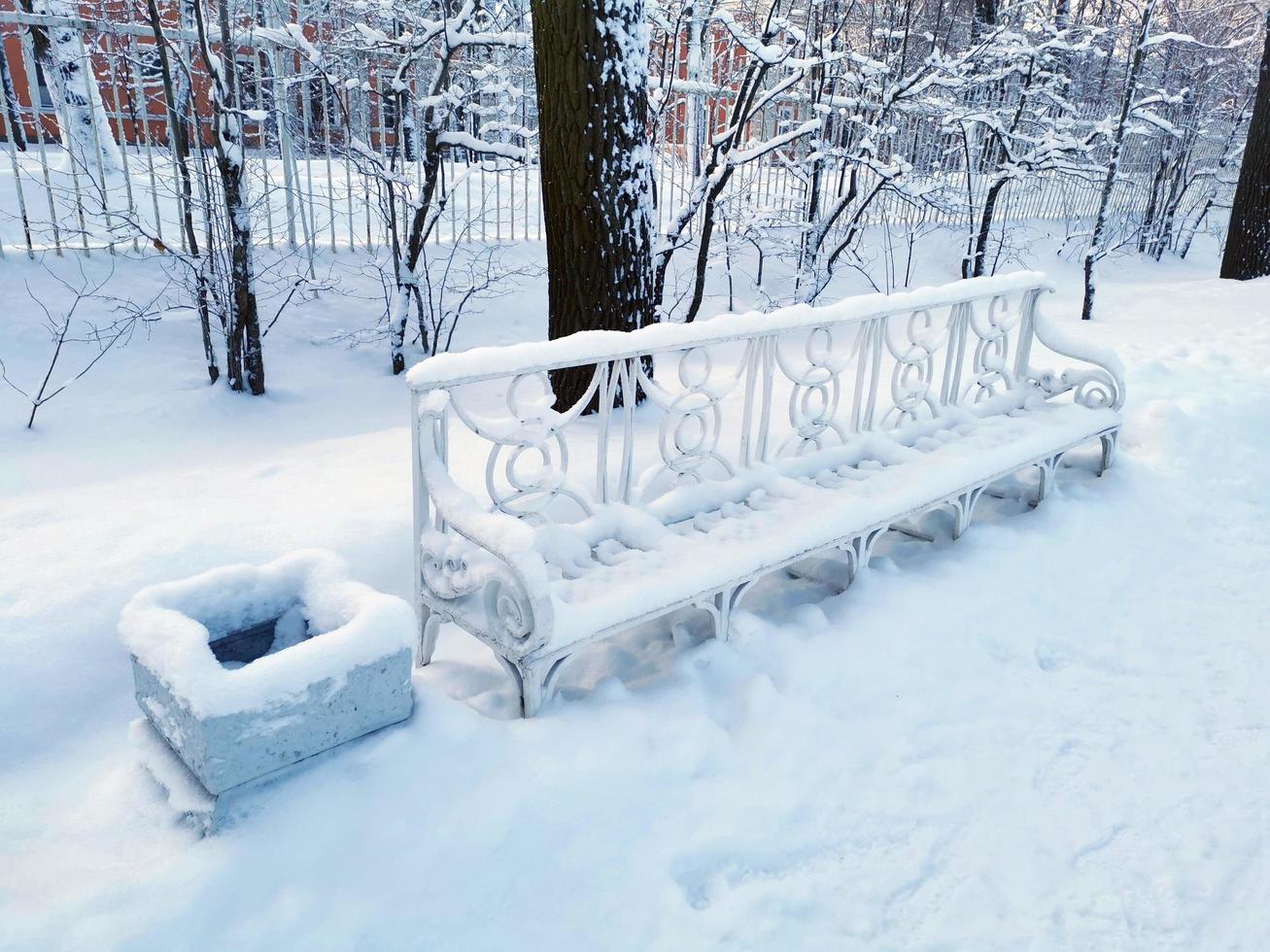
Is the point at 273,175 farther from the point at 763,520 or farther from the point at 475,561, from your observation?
the point at 475,561

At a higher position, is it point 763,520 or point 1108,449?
point 763,520

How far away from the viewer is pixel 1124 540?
426 centimetres

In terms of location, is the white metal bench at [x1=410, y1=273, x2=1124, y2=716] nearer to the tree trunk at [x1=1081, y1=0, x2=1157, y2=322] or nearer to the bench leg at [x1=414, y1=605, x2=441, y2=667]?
the bench leg at [x1=414, y1=605, x2=441, y2=667]

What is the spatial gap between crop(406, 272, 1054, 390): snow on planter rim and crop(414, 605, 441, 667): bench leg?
69 centimetres

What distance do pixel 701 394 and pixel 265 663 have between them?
1.74 meters

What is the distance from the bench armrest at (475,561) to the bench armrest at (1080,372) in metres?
3.34

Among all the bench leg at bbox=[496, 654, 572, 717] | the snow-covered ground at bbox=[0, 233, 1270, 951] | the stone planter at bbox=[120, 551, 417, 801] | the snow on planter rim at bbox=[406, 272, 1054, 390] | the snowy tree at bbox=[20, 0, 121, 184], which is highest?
the snowy tree at bbox=[20, 0, 121, 184]

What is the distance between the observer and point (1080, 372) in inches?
195

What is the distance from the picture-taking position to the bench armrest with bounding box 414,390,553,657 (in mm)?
2479

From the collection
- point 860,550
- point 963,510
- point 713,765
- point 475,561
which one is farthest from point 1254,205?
point 475,561

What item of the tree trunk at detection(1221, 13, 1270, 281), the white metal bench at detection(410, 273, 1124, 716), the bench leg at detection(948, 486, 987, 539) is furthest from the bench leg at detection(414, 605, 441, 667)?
the tree trunk at detection(1221, 13, 1270, 281)

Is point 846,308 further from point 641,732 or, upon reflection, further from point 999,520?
point 641,732

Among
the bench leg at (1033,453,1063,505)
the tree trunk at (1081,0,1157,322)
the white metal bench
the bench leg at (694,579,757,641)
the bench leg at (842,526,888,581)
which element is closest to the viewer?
the white metal bench

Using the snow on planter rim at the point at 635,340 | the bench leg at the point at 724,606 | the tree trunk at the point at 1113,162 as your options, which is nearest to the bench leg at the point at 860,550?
the bench leg at the point at 724,606
